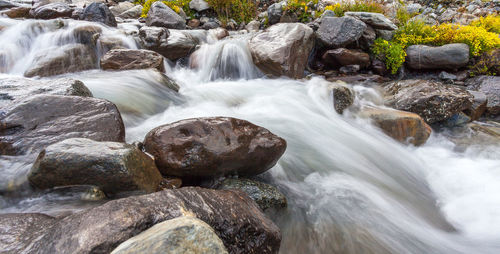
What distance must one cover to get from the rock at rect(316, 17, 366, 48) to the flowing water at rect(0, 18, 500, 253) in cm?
119

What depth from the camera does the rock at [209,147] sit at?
9.20 ft

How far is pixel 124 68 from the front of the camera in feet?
20.5

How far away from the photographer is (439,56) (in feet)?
23.8

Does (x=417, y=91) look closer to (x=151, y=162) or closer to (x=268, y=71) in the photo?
(x=268, y=71)

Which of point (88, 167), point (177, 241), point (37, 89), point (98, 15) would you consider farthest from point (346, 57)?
point (98, 15)

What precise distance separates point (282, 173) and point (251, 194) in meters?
0.91

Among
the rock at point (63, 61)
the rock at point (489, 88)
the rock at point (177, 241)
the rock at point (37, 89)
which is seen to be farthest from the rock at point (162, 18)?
the rock at point (177, 241)

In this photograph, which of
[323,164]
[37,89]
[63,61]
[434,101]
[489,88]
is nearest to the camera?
[37,89]

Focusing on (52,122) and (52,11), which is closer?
(52,122)

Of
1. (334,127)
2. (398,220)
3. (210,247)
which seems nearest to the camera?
(210,247)

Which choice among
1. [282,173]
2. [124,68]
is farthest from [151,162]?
[124,68]

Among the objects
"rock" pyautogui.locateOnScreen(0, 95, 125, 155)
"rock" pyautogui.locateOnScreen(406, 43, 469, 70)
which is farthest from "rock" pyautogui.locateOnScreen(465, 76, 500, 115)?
"rock" pyautogui.locateOnScreen(0, 95, 125, 155)

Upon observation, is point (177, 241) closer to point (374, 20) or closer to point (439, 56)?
point (439, 56)

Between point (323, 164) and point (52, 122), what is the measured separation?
11.3 ft
